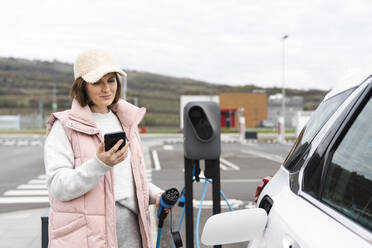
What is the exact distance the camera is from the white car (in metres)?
0.97

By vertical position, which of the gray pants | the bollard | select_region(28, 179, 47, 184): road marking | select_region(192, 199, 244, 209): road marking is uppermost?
the gray pants

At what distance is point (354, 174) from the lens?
3.50 ft

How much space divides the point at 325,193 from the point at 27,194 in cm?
800

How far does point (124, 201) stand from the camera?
6.23 ft

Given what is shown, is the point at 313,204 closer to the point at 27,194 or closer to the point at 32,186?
the point at 27,194

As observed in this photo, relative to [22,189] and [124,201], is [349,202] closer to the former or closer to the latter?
[124,201]

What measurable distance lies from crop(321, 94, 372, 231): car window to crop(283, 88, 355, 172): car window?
20 centimetres

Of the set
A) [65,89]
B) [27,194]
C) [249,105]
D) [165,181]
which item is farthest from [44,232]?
[65,89]

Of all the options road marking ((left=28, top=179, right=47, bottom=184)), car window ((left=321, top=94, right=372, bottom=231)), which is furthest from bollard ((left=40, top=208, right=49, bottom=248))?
road marking ((left=28, top=179, right=47, bottom=184))

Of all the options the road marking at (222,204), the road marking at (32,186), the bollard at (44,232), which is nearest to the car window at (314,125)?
the bollard at (44,232)

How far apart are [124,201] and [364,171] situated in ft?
4.05

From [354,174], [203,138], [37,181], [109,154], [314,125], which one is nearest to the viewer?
[354,174]

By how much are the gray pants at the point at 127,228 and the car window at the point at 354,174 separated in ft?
3.59

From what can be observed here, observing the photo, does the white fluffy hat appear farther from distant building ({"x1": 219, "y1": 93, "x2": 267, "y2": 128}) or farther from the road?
distant building ({"x1": 219, "y1": 93, "x2": 267, "y2": 128})
